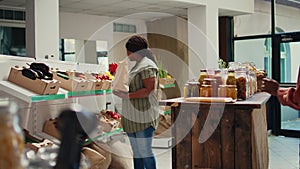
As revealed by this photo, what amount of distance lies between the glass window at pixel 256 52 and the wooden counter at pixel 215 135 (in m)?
5.00

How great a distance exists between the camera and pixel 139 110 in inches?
121

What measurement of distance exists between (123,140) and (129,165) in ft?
2.50

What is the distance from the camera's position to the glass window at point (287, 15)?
743cm

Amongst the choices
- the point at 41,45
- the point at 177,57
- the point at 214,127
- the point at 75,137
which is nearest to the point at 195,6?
the point at 177,57

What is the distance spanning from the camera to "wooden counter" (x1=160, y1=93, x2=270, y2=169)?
2920mm

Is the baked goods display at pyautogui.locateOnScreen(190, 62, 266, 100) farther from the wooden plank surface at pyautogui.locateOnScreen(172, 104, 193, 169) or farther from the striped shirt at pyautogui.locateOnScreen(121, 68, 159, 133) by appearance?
the striped shirt at pyautogui.locateOnScreen(121, 68, 159, 133)

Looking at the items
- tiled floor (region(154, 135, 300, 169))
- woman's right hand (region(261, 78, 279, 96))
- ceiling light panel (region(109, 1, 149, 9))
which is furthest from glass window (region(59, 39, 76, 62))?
woman's right hand (region(261, 78, 279, 96))

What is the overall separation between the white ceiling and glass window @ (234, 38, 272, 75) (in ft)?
4.90

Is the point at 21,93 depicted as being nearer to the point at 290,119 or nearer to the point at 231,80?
the point at 231,80

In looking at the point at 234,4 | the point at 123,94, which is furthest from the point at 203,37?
the point at 123,94

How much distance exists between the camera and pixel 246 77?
326 centimetres

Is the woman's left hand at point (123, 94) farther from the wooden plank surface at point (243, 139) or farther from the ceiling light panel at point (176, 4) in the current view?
the ceiling light panel at point (176, 4)

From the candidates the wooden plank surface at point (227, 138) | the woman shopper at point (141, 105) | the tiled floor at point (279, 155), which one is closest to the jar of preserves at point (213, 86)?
the wooden plank surface at point (227, 138)

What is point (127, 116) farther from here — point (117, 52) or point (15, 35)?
point (117, 52)
